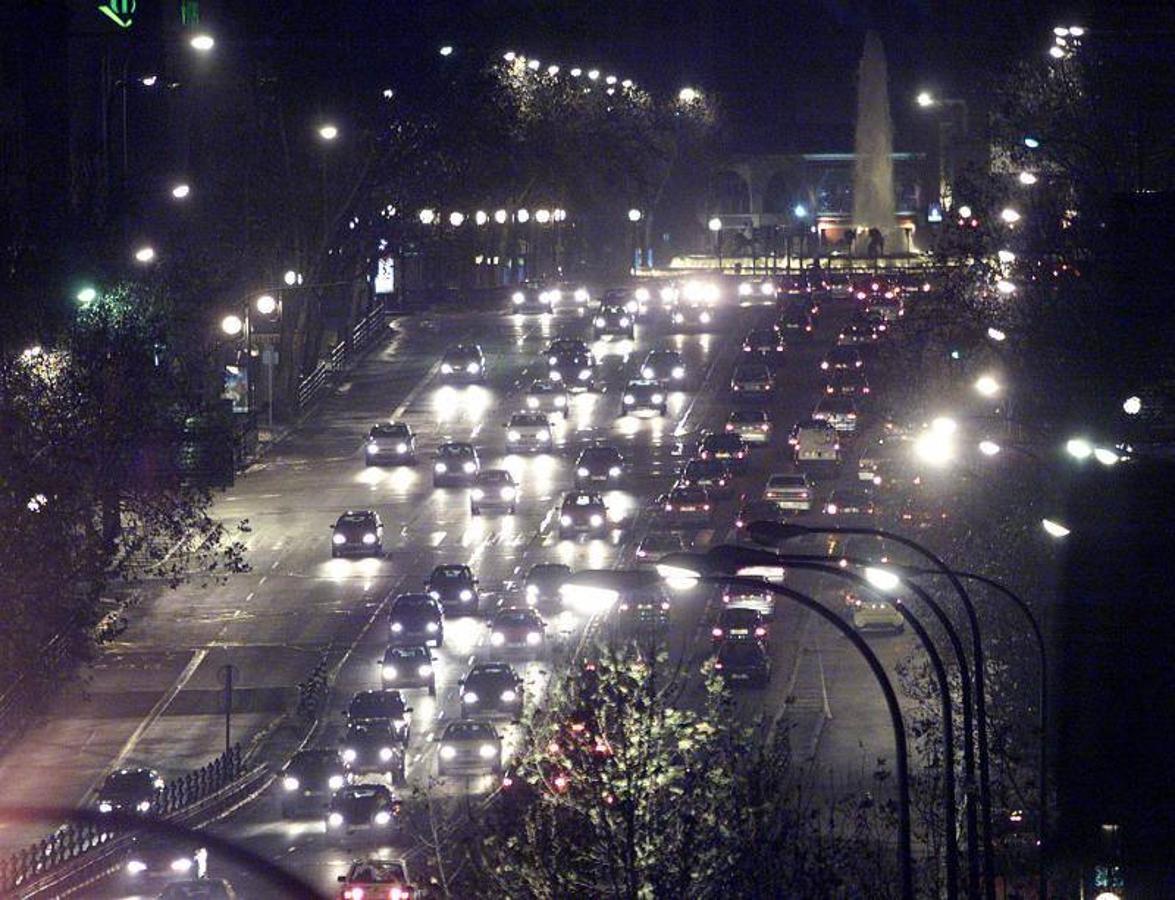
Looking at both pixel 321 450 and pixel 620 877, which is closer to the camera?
pixel 620 877

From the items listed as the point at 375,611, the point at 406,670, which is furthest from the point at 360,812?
the point at 375,611

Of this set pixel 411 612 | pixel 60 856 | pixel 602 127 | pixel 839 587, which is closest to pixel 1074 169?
pixel 839 587

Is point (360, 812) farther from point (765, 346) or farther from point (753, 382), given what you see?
point (765, 346)

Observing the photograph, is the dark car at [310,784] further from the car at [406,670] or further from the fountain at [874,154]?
the fountain at [874,154]

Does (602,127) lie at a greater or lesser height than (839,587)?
greater

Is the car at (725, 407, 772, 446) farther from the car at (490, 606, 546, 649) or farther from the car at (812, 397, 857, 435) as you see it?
the car at (490, 606, 546, 649)

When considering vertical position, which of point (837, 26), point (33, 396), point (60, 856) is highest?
point (837, 26)

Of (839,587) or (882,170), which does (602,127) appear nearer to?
(882,170)
